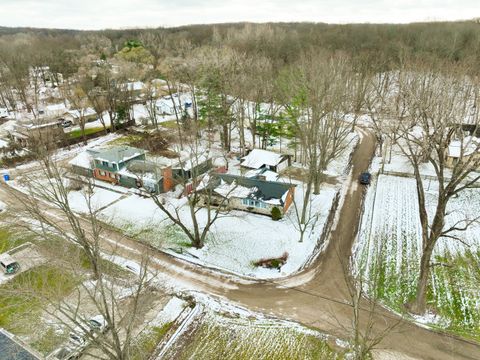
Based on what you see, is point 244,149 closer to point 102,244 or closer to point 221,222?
point 221,222

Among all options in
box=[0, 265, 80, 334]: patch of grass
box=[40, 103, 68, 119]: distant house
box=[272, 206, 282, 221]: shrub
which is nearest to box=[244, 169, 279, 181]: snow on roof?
box=[272, 206, 282, 221]: shrub

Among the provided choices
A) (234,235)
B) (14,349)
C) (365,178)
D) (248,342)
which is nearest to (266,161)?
(365,178)

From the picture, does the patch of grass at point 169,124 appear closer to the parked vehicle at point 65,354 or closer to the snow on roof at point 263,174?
the snow on roof at point 263,174

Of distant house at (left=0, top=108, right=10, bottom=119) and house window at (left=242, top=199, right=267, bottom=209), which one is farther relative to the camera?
distant house at (left=0, top=108, right=10, bottom=119)

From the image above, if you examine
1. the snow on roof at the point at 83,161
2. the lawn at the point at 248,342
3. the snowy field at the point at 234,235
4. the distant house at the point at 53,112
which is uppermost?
the distant house at the point at 53,112

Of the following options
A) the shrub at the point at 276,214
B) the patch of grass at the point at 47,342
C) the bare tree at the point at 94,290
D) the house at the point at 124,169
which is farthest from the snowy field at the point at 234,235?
the patch of grass at the point at 47,342

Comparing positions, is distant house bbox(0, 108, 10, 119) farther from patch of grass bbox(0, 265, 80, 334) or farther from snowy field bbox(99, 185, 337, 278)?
patch of grass bbox(0, 265, 80, 334)
